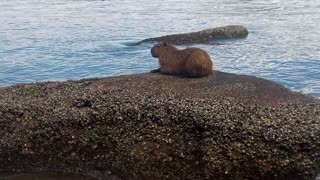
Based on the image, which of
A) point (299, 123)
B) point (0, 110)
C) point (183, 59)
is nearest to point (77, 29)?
point (183, 59)

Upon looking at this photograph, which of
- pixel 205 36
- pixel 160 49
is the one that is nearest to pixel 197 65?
pixel 160 49

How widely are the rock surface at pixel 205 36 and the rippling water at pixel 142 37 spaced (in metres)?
0.54

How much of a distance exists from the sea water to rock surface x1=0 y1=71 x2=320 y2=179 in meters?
4.21

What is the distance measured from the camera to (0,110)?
920 centimetres

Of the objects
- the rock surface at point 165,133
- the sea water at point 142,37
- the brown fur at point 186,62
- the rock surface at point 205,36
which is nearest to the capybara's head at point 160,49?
the brown fur at point 186,62

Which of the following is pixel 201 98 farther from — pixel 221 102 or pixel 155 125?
pixel 155 125

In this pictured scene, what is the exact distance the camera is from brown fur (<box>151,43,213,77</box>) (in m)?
11.0

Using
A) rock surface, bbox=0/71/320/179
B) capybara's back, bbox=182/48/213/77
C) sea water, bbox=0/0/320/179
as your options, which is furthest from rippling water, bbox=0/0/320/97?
rock surface, bbox=0/71/320/179

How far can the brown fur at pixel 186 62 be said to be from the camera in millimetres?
11016

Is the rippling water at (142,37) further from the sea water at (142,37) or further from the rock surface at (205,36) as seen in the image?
the rock surface at (205,36)

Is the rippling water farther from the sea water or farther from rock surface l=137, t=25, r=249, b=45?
rock surface l=137, t=25, r=249, b=45

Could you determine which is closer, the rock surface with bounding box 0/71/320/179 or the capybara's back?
the rock surface with bounding box 0/71/320/179

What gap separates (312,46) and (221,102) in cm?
1098

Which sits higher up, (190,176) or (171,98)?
(171,98)
